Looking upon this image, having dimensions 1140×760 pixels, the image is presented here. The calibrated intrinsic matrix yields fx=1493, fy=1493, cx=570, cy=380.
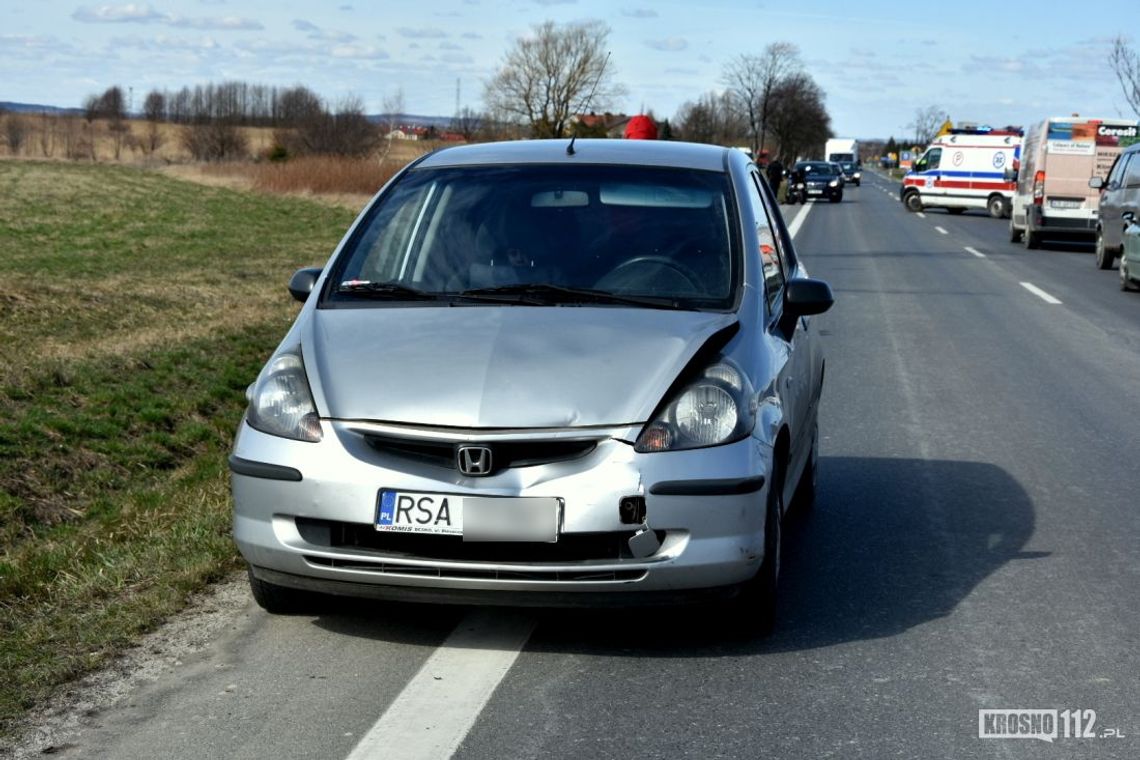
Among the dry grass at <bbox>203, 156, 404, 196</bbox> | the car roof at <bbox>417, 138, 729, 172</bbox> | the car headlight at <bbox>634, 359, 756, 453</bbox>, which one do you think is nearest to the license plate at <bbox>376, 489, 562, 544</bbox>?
the car headlight at <bbox>634, 359, 756, 453</bbox>

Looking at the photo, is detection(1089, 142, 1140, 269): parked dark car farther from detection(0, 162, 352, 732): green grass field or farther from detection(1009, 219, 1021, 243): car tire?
detection(0, 162, 352, 732): green grass field

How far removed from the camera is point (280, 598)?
4.65 metres

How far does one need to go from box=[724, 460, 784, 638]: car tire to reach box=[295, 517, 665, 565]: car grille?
0.41 metres

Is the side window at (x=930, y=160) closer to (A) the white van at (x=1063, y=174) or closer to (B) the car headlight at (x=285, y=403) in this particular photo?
(A) the white van at (x=1063, y=174)

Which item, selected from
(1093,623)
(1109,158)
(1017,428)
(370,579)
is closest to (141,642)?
(370,579)

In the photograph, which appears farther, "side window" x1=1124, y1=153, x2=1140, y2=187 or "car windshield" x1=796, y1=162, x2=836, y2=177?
"car windshield" x1=796, y1=162, x2=836, y2=177

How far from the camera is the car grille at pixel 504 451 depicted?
162 inches

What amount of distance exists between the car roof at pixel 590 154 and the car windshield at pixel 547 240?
2.2 inches

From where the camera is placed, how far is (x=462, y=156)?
5820 mm

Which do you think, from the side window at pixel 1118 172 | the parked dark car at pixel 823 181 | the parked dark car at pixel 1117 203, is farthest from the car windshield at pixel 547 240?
the parked dark car at pixel 823 181

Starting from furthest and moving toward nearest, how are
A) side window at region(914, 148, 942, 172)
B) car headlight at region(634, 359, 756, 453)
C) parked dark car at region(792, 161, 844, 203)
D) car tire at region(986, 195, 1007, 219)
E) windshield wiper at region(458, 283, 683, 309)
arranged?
parked dark car at region(792, 161, 844, 203)
side window at region(914, 148, 942, 172)
car tire at region(986, 195, 1007, 219)
windshield wiper at region(458, 283, 683, 309)
car headlight at region(634, 359, 756, 453)

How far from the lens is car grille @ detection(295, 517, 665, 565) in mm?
4141

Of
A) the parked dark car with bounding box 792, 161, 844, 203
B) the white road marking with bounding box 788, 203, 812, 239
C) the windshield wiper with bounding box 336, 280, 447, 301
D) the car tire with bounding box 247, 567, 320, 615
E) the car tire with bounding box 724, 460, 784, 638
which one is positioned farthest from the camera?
the parked dark car with bounding box 792, 161, 844, 203

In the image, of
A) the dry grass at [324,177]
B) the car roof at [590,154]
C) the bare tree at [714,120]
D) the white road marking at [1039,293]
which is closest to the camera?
the car roof at [590,154]
